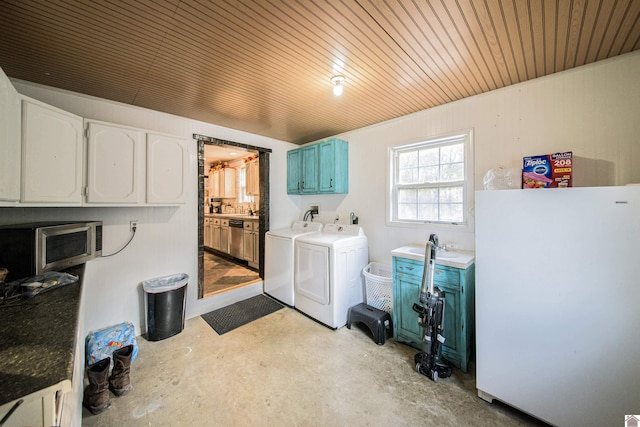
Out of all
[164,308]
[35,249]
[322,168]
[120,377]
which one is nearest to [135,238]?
[164,308]

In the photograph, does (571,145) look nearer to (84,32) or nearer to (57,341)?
(57,341)

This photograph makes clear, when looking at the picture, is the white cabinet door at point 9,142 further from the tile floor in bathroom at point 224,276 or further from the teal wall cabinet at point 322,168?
the teal wall cabinet at point 322,168

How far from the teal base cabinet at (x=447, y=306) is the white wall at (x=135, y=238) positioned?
88.4 inches

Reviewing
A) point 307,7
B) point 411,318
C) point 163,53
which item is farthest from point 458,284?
point 163,53

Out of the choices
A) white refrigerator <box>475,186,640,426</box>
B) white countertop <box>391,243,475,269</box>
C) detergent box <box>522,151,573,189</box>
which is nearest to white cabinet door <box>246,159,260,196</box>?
white countertop <box>391,243,475,269</box>

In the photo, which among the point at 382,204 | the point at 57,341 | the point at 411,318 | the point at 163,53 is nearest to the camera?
the point at 57,341

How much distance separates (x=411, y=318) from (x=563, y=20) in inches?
93.7

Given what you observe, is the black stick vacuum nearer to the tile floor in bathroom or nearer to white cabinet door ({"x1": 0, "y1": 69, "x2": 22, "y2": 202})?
the tile floor in bathroom

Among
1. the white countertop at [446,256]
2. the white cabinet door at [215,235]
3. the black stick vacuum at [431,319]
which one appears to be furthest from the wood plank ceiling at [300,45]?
the white cabinet door at [215,235]

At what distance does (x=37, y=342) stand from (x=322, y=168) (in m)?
2.97

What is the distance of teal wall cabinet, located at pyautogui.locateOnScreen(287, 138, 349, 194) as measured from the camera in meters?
3.29

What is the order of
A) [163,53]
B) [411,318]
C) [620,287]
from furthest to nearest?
[411,318], [163,53], [620,287]

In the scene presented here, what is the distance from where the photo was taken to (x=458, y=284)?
200 centimetres

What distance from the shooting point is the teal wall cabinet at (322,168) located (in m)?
3.29
